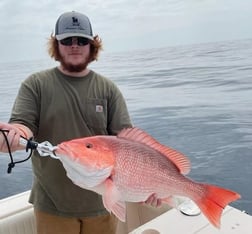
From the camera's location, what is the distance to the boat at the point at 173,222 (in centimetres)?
199

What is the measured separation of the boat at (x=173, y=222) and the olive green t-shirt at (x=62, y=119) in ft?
1.30

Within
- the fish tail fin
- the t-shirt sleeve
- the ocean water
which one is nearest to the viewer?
the fish tail fin

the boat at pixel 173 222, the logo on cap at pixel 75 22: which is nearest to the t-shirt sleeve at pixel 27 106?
the logo on cap at pixel 75 22

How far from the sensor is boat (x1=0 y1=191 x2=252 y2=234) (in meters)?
1.99

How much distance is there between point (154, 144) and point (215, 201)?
12.1 inches

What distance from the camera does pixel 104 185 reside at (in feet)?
3.86

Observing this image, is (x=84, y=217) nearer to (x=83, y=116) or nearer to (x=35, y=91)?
(x=83, y=116)

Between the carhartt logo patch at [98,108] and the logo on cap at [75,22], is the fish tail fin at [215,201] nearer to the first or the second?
the carhartt logo patch at [98,108]

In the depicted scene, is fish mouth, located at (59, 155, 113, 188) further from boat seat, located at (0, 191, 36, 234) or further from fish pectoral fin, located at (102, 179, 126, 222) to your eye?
boat seat, located at (0, 191, 36, 234)

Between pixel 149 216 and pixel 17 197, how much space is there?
102cm

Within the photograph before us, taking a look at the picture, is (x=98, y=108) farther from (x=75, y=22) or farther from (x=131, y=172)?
(x=131, y=172)

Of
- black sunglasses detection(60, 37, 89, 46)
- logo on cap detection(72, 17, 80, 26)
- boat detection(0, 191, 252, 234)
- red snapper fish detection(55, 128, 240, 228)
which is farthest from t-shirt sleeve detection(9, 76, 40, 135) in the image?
boat detection(0, 191, 252, 234)

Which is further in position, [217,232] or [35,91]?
[217,232]

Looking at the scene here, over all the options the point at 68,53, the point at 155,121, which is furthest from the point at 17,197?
the point at 155,121
